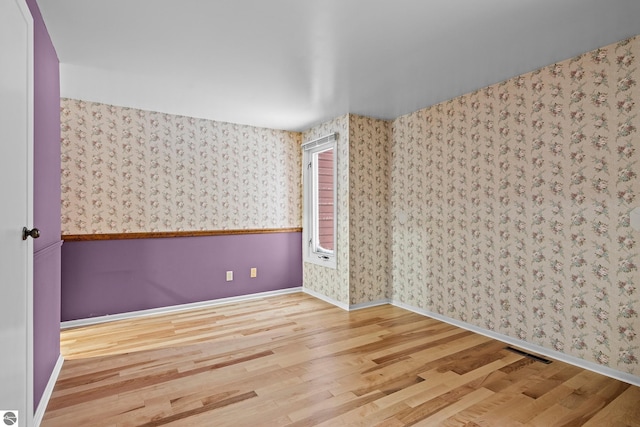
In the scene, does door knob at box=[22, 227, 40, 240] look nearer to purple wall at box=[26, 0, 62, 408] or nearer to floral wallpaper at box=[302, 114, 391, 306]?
purple wall at box=[26, 0, 62, 408]

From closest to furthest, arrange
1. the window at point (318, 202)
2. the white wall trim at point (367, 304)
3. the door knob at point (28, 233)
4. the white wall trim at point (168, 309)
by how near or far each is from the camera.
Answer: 1. the door knob at point (28, 233)
2. the white wall trim at point (168, 309)
3. the white wall trim at point (367, 304)
4. the window at point (318, 202)

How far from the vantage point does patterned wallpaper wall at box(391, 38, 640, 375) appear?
232 centimetres

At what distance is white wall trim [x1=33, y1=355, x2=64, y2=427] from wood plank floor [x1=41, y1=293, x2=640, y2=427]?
0.11 feet

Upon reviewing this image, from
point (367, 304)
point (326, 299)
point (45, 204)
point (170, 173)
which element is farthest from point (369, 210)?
point (45, 204)

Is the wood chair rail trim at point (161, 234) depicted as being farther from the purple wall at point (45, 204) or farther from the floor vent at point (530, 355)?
the floor vent at point (530, 355)

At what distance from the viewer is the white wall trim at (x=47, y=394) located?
1.84m

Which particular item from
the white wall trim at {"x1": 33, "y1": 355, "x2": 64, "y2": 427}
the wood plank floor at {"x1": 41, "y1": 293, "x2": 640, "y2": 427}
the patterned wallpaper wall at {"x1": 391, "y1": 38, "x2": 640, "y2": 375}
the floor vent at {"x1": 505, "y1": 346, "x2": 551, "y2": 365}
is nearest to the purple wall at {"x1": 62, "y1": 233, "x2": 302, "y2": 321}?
the wood plank floor at {"x1": 41, "y1": 293, "x2": 640, "y2": 427}

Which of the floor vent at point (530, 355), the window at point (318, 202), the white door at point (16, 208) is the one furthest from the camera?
the window at point (318, 202)

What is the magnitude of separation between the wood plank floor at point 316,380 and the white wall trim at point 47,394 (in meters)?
0.03

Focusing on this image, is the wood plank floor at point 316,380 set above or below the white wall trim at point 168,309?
below

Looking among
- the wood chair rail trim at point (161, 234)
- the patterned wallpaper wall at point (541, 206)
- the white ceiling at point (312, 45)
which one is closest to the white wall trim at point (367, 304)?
the patterned wallpaper wall at point (541, 206)

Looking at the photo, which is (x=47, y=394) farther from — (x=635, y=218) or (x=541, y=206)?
(x=635, y=218)

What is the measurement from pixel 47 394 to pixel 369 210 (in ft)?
10.6

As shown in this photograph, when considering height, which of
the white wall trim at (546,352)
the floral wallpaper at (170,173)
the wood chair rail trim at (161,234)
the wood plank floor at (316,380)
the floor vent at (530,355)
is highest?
the floral wallpaper at (170,173)
